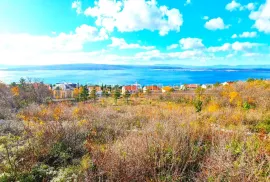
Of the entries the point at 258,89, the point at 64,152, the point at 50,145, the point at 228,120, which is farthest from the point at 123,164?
the point at 258,89

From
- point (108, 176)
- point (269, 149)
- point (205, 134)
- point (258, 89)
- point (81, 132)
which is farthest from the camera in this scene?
point (258, 89)

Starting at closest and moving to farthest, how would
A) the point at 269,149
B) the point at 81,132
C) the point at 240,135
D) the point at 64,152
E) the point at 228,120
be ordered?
the point at 269,149, the point at 64,152, the point at 240,135, the point at 81,132, the point at 228,120

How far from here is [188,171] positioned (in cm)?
321

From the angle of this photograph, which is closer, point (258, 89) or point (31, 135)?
point (31, 135)

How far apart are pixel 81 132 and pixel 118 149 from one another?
1885 millimetres

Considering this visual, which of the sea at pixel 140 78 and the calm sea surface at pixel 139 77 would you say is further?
the calm sea surface at pixel 139 77

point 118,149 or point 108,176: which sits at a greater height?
point 118,149

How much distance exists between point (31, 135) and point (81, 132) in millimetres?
1126

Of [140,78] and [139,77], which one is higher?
[139,77]

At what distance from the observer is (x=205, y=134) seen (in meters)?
4.55

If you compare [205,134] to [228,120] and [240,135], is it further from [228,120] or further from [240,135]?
[228,120]

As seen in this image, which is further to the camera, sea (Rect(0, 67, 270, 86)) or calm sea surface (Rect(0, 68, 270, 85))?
calm sea surface (Rect(0, 68, 270, 85))

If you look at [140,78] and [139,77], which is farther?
[139,77]

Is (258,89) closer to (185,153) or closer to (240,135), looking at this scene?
(240,135)
